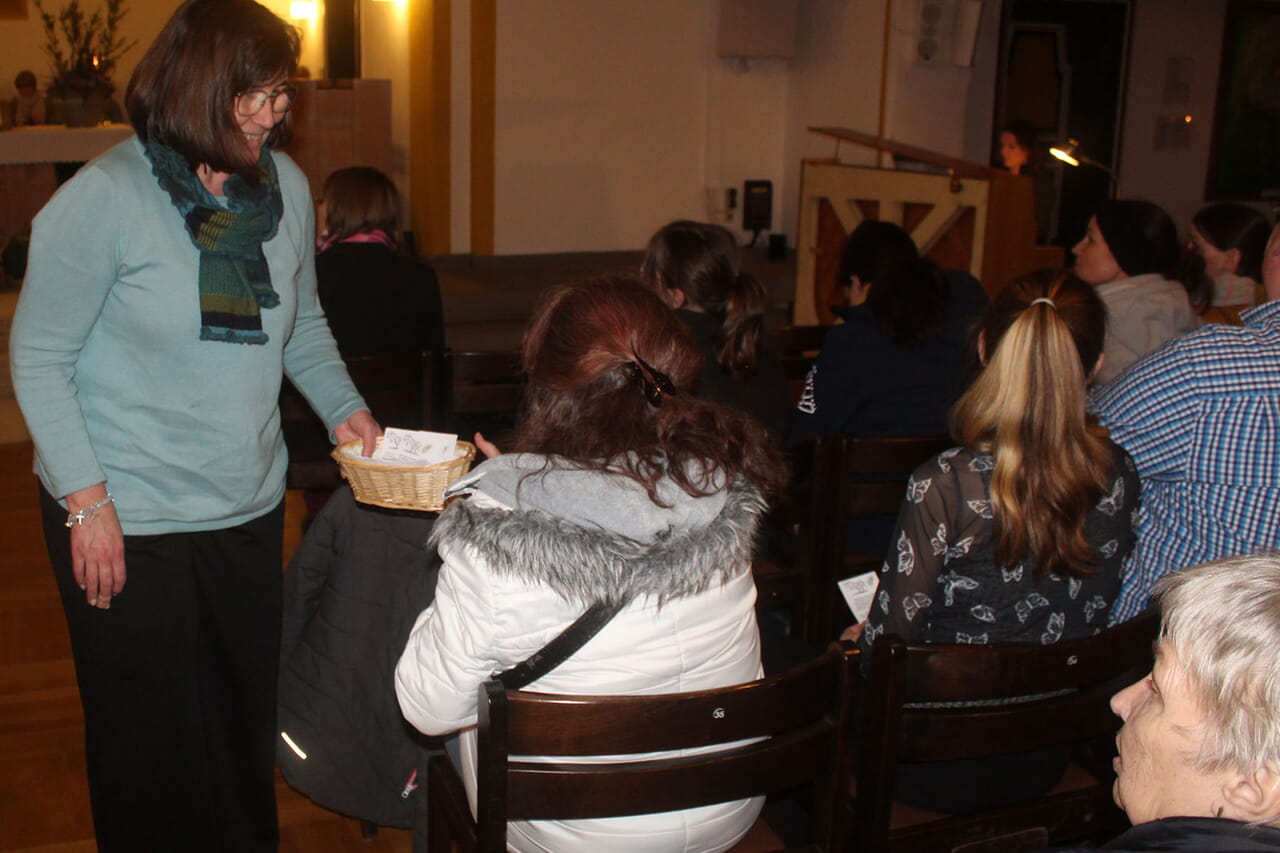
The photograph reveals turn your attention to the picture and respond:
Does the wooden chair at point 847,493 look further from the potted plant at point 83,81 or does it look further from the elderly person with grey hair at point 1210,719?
the potted plant at point 83,81

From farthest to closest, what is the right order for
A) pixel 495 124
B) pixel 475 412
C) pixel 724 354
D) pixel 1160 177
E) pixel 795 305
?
pixel 1160 177 → pixel 495 124 → pixel 795 305 → pixel 475 412 → pixel 724 354

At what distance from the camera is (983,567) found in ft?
6.17

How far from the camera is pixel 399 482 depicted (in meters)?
1.94

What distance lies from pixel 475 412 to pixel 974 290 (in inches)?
54.7

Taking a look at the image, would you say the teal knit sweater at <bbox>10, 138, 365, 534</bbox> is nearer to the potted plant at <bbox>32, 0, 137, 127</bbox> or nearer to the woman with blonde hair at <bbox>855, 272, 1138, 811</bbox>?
the woman with blonde hair at <bbox>855, 272, 1138, 811</bbox>

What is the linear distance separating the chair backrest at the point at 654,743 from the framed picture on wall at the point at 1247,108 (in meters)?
9.30

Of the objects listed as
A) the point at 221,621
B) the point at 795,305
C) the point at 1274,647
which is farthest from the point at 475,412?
the point at 795,305

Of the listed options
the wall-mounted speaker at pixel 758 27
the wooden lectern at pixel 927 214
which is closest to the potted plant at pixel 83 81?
the wall-mounted speaker at pixel 758 27

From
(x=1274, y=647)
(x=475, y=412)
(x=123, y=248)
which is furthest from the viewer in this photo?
(x=475, y=412)

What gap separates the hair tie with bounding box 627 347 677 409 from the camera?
4.86 ft

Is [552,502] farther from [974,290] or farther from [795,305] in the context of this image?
[795,305]

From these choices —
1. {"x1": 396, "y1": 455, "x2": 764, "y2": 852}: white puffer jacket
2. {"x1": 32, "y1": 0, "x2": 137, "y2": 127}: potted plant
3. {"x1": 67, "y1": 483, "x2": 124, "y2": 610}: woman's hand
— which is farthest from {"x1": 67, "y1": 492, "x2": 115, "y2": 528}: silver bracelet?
{"x1": 32, "y1": 0, "x2": 137, "y2": 127}: potted plant

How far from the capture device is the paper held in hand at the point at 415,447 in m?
2.02

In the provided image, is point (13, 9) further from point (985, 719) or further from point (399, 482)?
point (985, 719)
